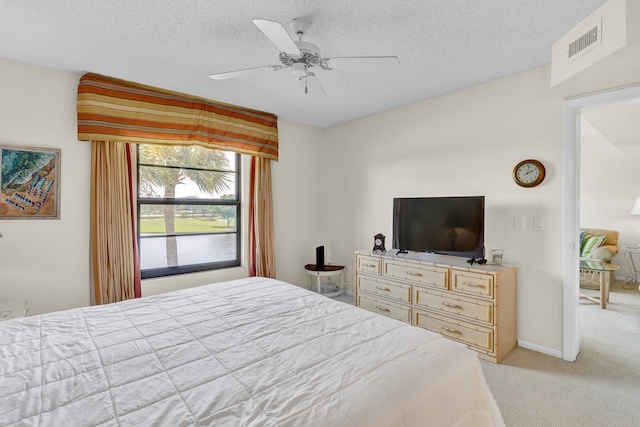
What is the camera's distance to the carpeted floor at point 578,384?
6.49 ft

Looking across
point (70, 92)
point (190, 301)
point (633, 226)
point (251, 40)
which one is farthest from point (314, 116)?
point (633, 226)

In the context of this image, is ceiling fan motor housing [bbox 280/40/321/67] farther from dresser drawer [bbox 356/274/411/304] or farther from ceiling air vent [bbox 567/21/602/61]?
dresser drawer [bbox 356/274/411/304]

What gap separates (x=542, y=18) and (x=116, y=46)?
3060 millimetres

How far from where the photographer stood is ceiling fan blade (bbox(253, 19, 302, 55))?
1601 mm

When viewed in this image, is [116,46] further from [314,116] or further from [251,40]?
[314,116]

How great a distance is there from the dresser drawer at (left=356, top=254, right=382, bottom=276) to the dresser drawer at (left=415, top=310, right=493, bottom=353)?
0.63 m

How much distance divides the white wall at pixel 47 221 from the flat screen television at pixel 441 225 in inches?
128

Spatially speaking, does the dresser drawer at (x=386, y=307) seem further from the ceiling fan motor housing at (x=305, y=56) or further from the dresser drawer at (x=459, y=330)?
the ceiling fan motor housing at (x=305, y=56)

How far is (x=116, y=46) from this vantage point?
242cm

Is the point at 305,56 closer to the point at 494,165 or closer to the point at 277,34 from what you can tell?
the point at 277,34

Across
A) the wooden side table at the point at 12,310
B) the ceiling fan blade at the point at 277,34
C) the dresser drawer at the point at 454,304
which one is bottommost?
the dresser drawer at the point at 454,304

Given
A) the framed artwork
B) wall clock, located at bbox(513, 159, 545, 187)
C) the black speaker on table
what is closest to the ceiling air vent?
wall clock, located at bbox(513, 159, 545, 187)

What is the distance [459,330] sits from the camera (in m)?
2.90

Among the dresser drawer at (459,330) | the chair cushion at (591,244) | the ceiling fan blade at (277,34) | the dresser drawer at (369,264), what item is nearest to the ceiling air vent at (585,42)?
the ceiling fan blade at (277,34)
